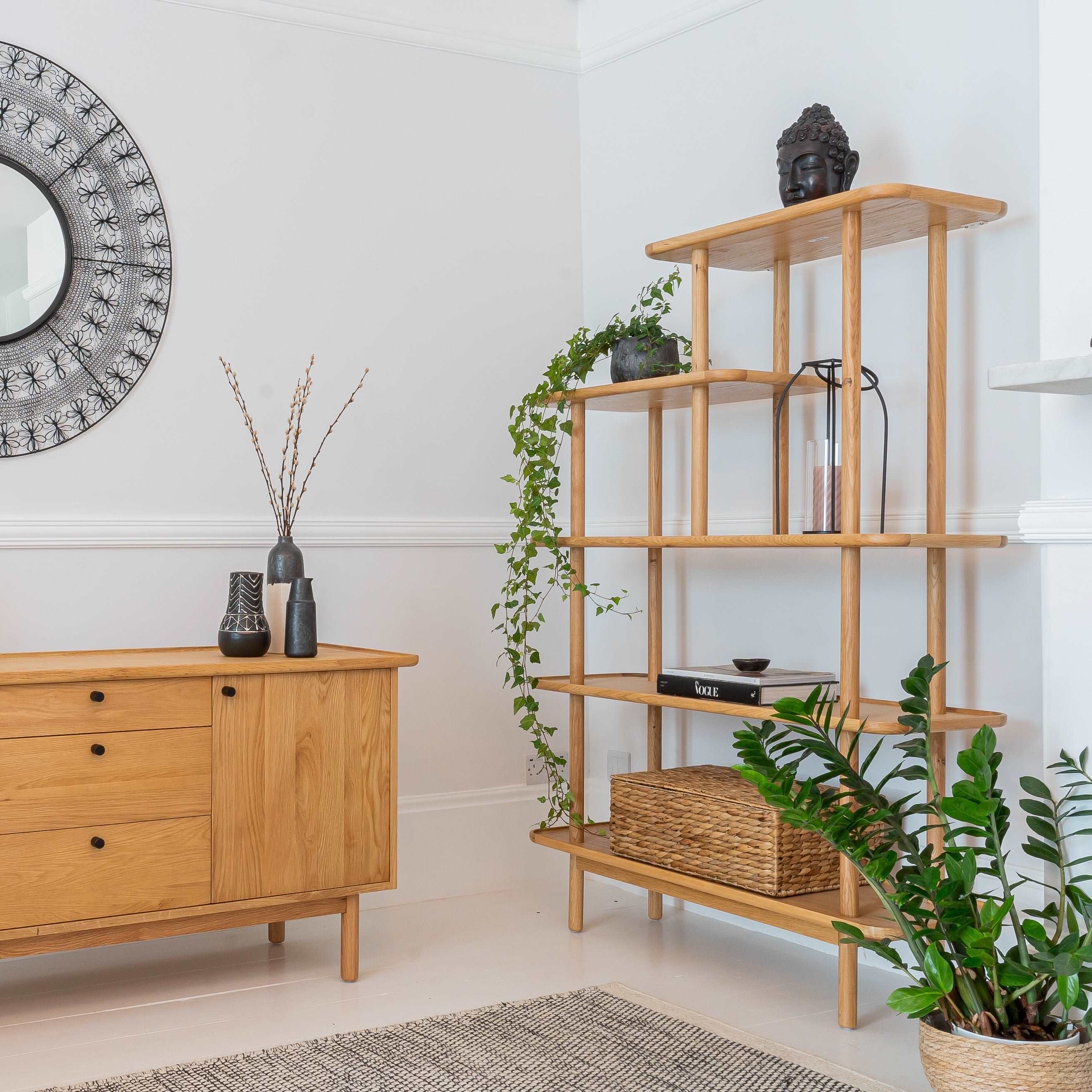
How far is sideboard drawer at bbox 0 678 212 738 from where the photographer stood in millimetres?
2494

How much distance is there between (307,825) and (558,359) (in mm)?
1273

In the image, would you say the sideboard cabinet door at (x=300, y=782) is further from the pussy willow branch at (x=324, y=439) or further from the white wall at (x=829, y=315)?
the white wall at (x=829, y=315)

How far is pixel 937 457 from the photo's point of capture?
2.66 metres

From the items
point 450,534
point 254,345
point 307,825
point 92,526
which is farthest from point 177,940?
point 254,345

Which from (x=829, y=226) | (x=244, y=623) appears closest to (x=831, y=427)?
(x=829, y=226)

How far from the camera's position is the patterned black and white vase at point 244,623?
9.32 ft

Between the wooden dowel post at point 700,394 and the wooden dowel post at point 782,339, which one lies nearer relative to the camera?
the wooden dowel post at point 700,394

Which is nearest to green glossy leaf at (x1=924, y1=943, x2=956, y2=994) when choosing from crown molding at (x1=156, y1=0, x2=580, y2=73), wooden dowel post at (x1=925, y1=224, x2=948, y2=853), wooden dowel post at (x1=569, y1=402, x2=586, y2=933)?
wooden dowel post at (x1=925, y1=224, x2=948, y2=853)

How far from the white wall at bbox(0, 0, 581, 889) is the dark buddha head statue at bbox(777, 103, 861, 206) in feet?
4.15

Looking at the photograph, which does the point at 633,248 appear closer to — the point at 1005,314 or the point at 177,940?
the point at 1005,314

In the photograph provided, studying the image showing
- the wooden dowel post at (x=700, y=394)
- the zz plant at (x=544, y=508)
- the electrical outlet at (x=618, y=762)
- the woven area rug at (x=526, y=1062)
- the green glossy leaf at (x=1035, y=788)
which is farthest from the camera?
the electrical outlet at (x=618, y=762)

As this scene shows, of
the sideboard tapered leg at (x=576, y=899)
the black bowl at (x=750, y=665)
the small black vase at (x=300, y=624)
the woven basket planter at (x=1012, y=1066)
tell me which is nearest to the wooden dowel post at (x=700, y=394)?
the black bowl at (x=750, y=665)

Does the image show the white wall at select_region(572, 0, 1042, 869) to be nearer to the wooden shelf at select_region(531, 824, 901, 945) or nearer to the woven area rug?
the wooden shelf at select_region(531, 824, 901, 945)

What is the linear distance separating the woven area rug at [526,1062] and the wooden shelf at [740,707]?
622 mm
